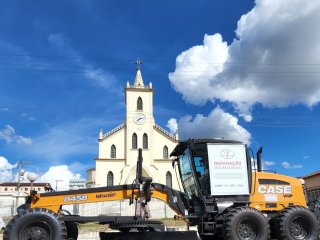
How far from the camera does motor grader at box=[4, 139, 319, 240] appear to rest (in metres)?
9.92

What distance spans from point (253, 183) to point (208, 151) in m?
1.73

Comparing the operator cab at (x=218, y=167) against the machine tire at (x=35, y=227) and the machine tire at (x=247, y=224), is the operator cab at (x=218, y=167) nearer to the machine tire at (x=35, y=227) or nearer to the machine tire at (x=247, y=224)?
the machine tire at (x=247, y=224)

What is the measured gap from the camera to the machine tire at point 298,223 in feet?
36.3

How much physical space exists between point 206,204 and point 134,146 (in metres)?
49.3

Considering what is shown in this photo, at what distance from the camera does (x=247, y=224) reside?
10648 millimetres

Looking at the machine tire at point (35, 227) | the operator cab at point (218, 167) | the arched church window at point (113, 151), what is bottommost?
the machine tire at point (35, 227)

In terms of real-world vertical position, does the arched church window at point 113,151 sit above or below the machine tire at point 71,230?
above

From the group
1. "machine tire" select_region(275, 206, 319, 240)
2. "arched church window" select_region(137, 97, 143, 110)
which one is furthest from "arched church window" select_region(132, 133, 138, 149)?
"machine tire" select_region(275, 206, 319, 240)

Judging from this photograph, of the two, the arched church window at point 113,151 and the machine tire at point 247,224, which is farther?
the arched church window at point 113,151

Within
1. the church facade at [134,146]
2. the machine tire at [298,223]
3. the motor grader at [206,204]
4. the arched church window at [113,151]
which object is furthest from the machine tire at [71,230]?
the arched church window at [113,151]

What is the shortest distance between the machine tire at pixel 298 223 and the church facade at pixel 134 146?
46.2 m

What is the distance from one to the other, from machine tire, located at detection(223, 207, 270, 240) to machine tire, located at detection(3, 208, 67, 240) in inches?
166

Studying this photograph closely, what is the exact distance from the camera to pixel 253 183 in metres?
11.7

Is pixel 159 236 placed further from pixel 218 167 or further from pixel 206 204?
pixel 218 167
